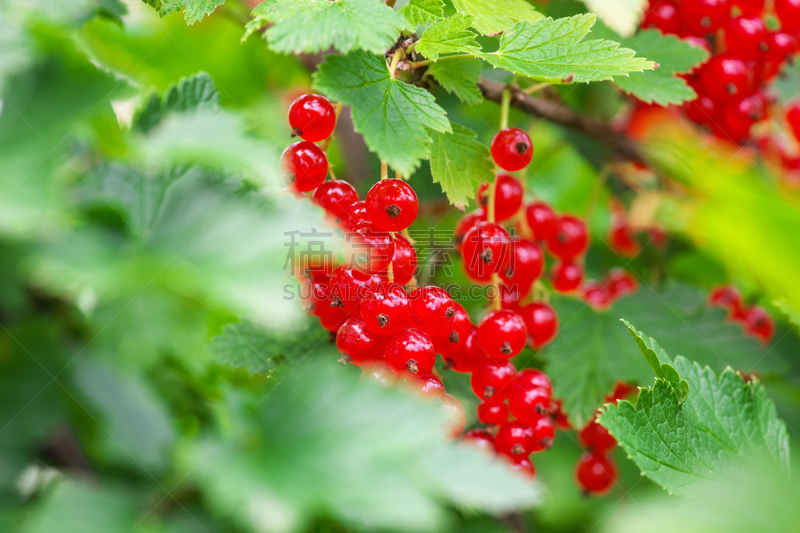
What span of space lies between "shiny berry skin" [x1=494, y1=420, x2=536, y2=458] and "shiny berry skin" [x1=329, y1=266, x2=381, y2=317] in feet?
0.67

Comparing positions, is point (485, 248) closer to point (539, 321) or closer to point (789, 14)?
point (539, 321)

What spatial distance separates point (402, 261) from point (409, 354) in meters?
0.09

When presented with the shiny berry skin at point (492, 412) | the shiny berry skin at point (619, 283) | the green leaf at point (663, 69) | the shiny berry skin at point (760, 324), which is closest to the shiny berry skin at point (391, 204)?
the shiny berry skin at point (492, 412)

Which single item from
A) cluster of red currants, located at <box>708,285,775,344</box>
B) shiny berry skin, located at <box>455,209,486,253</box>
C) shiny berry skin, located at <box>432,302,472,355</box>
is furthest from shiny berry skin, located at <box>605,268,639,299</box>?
shiny berry skin, located at <box>432,302,472,355</box>

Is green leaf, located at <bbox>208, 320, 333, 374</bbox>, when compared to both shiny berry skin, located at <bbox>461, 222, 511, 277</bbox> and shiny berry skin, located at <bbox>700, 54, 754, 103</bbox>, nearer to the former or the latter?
shiny berry skin, located at <bbox>461, 222, 511, 277</bbox>

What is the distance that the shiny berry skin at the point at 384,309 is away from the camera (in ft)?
1.69

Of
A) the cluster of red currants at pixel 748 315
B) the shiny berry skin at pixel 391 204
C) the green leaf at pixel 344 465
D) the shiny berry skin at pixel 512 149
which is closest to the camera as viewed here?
the green leaf at pixel 344 465

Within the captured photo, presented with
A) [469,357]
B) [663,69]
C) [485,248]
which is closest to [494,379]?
[469,357]

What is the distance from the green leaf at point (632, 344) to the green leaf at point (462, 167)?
28cm

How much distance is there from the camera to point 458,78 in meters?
0.59

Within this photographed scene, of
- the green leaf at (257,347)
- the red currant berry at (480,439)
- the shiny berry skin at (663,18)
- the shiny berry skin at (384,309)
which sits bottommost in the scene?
the red currant berry at (480,439)

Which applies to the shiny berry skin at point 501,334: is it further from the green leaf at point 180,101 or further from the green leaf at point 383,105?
the green leaf at point 180,101

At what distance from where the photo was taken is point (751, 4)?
876 mm

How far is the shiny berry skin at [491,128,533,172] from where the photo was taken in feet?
2.08
